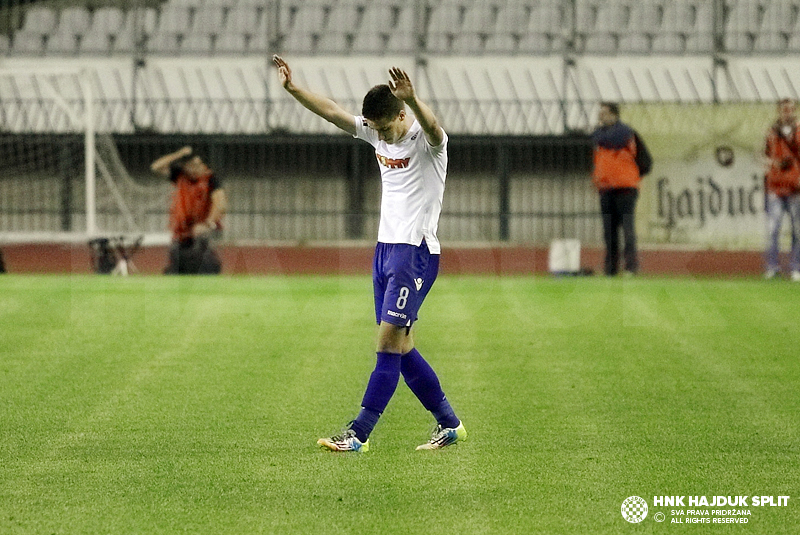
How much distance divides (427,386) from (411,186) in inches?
40.3

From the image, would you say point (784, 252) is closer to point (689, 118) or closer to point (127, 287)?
point (689, 118)

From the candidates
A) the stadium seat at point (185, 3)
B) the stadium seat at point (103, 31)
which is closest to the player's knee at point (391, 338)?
the stadium seat at point (103, 31)

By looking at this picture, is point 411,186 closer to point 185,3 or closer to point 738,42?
point 738,42

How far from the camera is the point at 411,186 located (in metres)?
6.21

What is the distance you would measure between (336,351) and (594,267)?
437 inches

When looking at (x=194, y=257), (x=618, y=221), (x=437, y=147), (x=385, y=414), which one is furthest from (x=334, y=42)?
(x=437, y=147)

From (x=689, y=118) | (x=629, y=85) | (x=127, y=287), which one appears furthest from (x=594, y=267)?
(x=127, y=287)

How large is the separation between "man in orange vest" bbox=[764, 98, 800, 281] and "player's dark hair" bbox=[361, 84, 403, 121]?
1109 centimetres

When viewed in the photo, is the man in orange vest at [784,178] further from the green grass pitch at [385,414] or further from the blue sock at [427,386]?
the blue sock at [427,386]

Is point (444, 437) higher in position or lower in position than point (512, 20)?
lower

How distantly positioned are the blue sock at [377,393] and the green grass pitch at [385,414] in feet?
0.52

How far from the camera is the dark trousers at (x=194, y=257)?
17188 millimetres

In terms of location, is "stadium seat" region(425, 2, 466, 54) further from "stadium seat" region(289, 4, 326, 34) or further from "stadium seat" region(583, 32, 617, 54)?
"stadium seat" region(583, 32, 617, 54)

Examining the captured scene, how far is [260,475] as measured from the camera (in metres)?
5.54
